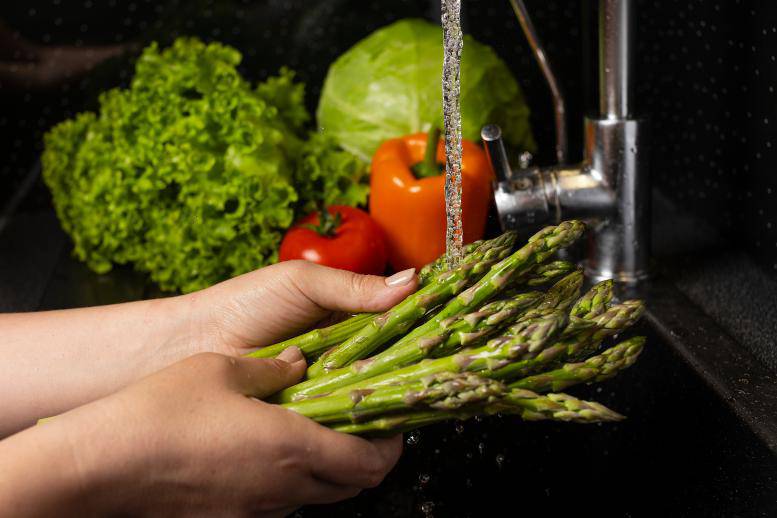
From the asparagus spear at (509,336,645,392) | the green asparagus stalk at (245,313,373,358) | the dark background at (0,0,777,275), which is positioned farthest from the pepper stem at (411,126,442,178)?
the asparagus spear at (509,336,645,392)

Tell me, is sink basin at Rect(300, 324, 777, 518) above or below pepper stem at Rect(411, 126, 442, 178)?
below

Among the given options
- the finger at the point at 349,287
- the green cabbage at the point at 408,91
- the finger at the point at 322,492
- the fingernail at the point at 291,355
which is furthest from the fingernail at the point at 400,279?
the green cabbage at the point at 408,91

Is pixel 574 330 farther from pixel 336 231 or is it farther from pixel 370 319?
pixel 336 231

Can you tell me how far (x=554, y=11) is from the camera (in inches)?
71.2

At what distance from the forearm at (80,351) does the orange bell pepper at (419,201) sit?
461 millimetres

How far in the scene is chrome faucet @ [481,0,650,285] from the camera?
1.32 metres

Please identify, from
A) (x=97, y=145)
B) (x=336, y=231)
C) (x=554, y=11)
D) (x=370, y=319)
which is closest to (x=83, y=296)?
(x=97, y=145)

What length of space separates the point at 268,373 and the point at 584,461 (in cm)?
55

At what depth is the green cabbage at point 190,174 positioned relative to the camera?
1464 mm

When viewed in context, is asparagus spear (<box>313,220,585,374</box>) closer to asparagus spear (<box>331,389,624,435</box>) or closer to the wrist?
asparagus spear (<box>331,389,624,435</box>)

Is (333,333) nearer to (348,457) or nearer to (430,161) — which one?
(348,457)

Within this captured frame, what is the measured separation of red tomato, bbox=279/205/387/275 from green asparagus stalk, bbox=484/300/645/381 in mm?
506

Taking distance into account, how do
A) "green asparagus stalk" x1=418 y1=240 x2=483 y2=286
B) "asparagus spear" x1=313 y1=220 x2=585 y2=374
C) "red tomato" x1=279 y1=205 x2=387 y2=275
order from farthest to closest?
1. "red tomato" x1=279 y1=205 x2=387 y2=275
2. "green asparagus stalk" x1=418 y1=240 x2=483 y2=286
3. "asparagus spear" x1=313 y1=220 x2=585 y2=374

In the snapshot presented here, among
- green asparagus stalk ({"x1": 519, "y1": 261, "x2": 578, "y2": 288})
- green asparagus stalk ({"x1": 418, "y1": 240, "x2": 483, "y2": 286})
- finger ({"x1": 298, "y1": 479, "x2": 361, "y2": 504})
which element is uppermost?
green asparagus stalk ({"x1": 418, "y1": 240, "x2": 483, "y2": 286})
